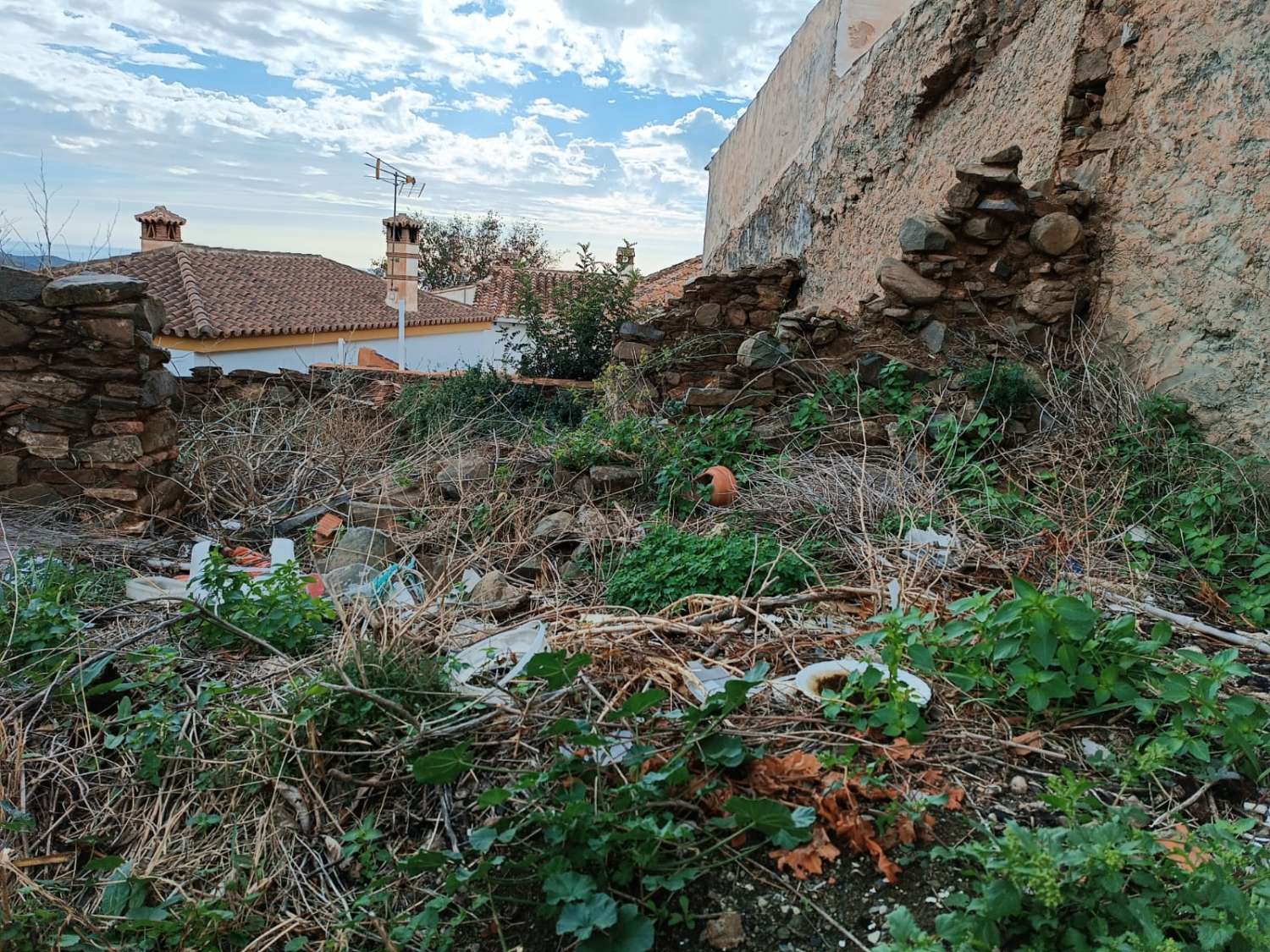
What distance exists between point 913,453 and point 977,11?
3336mm

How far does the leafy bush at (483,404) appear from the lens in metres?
7.00

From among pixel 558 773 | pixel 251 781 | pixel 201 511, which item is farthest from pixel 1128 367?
pixel 201 511

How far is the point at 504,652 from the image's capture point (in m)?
2.73

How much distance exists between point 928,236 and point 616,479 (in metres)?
2.41

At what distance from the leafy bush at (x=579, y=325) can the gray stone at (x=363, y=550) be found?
6.40m

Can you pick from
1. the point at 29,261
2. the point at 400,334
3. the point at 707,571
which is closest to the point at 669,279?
the point at 400,334

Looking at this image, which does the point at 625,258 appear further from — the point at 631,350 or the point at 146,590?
the point at 146,590

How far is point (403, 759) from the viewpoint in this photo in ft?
7.20

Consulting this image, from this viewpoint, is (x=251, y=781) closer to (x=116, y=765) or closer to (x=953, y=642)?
(x=116, y=765)

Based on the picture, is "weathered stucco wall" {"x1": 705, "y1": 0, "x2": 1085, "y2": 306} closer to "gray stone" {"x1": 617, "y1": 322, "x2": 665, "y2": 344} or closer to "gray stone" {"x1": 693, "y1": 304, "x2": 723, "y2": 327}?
"gray stone" {"x1": 693, "y1": 304, "x2": 723, "y2": 327}

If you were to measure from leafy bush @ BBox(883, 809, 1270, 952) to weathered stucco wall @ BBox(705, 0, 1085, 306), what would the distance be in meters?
4.57

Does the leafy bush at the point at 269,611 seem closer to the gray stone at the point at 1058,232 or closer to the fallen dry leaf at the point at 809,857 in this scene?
the fallen dry leaf at the point at 809,857

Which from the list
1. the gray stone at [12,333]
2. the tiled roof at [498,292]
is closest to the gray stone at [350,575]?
the gray stone at [12,333]

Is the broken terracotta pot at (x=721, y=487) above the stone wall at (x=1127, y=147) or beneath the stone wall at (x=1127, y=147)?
beneath
